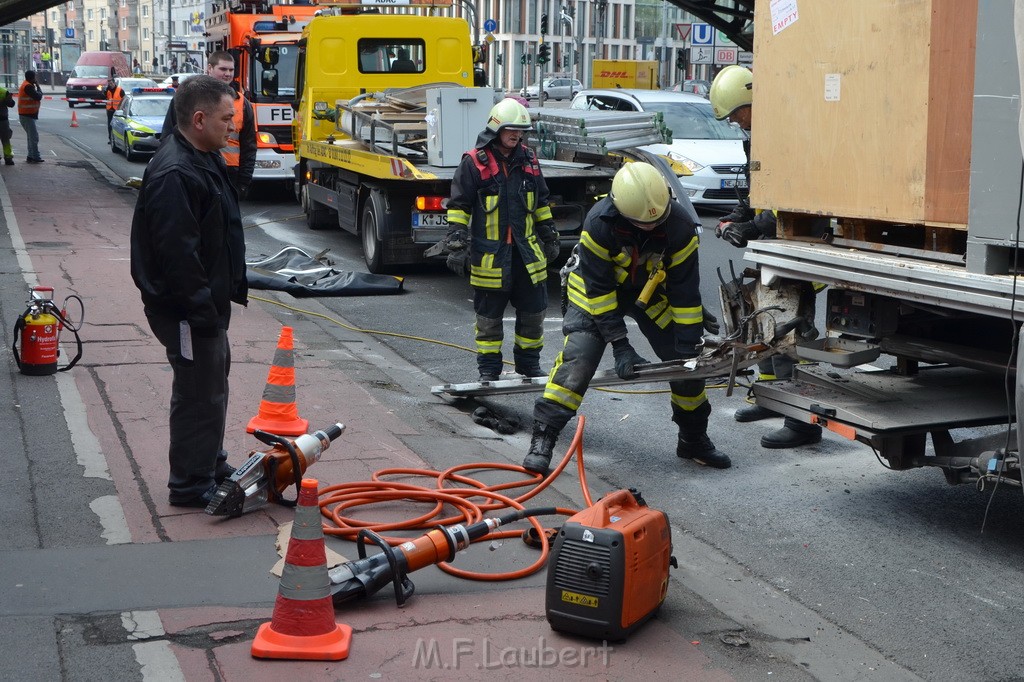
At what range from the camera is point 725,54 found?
34344 millimetres

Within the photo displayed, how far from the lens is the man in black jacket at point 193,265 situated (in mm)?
4738

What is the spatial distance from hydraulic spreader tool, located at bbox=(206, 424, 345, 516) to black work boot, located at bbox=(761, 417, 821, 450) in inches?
105

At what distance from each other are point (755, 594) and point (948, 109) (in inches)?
81.0

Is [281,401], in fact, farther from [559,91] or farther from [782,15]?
[559,91]

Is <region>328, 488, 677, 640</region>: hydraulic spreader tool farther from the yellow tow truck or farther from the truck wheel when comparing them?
the truck wheel

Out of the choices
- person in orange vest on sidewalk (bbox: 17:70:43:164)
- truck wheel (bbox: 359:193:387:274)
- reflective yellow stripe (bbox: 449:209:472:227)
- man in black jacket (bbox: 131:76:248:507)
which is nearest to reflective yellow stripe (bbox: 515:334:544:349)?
reflective yellow stripe (bbox: 449:209:472:227)

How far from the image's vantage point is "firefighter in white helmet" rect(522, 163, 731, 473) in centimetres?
590

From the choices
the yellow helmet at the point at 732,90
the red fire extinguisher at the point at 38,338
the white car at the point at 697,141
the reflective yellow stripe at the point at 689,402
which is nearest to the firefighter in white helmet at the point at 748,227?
the yellow helmet at the point at 732,90

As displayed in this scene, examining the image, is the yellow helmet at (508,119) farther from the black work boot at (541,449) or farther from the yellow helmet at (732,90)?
the black work boot at (541,449)

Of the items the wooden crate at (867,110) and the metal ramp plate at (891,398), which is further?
the metal ramp plate at (891,398)

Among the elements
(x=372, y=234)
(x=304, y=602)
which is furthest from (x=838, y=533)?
(x=372, y=234)

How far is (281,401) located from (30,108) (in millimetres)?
18959

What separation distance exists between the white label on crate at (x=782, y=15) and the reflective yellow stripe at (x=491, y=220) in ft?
7.95

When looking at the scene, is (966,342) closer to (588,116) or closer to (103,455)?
(103,455)
